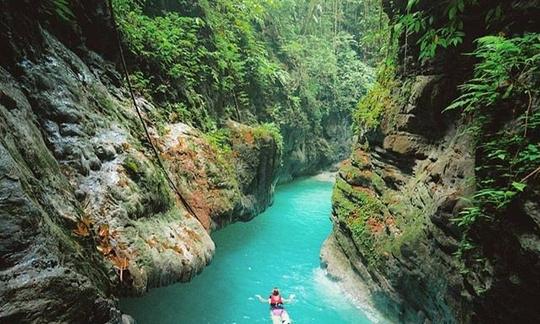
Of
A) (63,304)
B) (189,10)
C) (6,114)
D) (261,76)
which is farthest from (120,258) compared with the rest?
(261,76)

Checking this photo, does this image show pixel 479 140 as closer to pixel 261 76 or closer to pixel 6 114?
pixel 6 114

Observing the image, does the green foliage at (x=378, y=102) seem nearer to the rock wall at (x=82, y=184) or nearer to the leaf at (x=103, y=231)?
the rock wall at (x=82, y=184)

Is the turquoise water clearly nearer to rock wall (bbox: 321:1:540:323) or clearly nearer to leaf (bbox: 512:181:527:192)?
rock wall (bbox: 321:1:540:323)

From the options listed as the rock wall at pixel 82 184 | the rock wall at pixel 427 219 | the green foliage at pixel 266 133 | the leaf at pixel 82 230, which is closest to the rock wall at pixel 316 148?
the green foliage at pixel 266 133

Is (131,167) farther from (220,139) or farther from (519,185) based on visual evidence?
(220,139)

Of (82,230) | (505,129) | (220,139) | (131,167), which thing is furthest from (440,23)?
(82,230)

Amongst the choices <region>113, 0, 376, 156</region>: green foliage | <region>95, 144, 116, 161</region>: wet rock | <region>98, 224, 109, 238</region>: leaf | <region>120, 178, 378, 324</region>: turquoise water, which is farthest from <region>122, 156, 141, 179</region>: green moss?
<region>120, 178, 378, 324</region>: turquoise water
